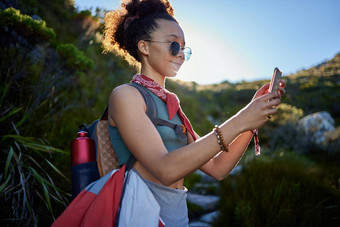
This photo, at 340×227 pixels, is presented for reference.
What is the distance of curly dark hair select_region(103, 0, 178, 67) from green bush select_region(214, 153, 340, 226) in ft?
8.55

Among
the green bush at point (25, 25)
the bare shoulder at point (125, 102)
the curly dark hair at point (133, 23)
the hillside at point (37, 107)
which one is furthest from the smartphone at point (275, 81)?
the green bush at point (25, 25)

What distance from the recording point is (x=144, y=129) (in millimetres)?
1150

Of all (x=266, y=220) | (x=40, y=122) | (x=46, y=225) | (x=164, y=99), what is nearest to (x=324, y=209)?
(x=266, y=220)

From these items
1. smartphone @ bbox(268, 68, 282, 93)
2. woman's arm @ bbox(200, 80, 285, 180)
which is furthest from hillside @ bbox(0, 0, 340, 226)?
smartphone @ bbox(268, 68, 282, 93)

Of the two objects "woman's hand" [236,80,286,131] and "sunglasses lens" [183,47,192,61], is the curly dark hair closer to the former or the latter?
"sunglasses lens" [183,47,192,61]

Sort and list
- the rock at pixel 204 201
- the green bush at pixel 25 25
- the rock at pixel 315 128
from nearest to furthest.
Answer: the green bush at pixel 25 25, the rock at pixel 204 201, the rock at pixel 315 128

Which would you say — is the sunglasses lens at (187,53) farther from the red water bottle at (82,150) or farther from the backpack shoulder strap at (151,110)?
the red water bottle at (82,150)

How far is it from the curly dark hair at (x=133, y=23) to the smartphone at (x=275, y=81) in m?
0.76

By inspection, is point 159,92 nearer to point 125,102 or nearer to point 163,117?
point 163,117

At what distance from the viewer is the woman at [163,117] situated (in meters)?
1.07

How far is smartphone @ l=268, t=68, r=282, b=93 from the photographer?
122cm

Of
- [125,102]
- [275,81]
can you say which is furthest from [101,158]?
[275,81]

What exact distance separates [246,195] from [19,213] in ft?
10.0

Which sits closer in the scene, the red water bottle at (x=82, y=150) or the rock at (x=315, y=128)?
the red water bottle at (x=82, y=150)
